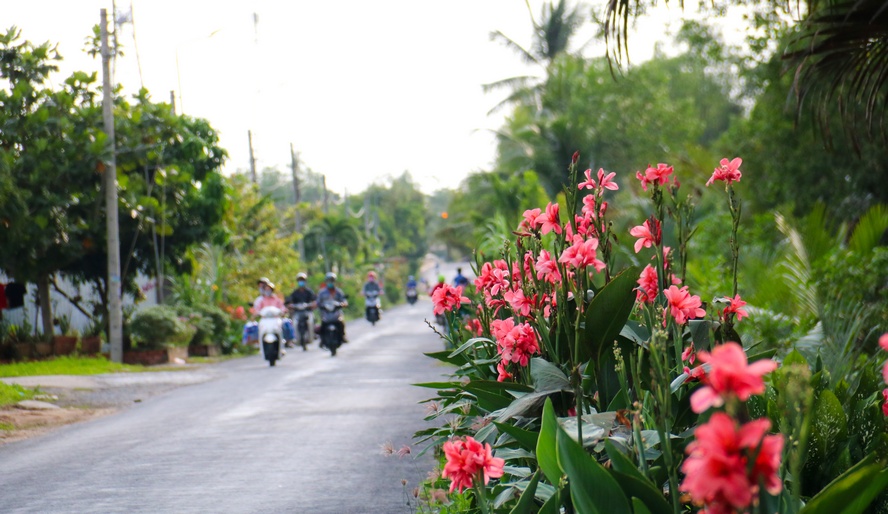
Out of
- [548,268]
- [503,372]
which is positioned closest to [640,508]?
[548,268]

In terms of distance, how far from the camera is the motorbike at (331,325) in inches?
929

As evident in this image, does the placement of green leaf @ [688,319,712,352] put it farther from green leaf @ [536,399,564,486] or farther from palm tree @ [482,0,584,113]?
palm tree @ [482,0,584,113]

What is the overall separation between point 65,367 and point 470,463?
58.8 feet

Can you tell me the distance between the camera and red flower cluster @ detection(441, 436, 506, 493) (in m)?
3.69

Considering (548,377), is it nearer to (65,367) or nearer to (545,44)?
(65,367)

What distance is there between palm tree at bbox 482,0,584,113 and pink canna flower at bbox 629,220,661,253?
144 ft

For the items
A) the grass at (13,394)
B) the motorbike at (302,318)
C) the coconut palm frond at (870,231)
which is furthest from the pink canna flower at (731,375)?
the motorbike at (302,318)

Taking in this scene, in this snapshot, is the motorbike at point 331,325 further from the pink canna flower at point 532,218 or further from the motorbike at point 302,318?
the pink canna flower at point 532,218

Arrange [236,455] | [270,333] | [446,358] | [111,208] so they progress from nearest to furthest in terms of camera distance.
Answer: [446,358], [236,455], [270,333], [111,208]

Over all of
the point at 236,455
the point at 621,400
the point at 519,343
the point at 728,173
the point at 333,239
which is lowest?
the point at 236,455

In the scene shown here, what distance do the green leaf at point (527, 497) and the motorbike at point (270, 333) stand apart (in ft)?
57.6

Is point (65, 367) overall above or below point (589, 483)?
below

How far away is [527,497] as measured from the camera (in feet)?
12.2

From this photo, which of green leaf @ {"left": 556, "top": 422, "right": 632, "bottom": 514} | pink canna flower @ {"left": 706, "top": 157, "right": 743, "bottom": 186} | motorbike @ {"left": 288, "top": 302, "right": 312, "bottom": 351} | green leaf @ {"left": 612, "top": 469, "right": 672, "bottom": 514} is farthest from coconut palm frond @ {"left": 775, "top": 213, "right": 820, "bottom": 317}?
motorbike @ {"left": 288, "top": 302, "right": 312, "bottom": 351}
